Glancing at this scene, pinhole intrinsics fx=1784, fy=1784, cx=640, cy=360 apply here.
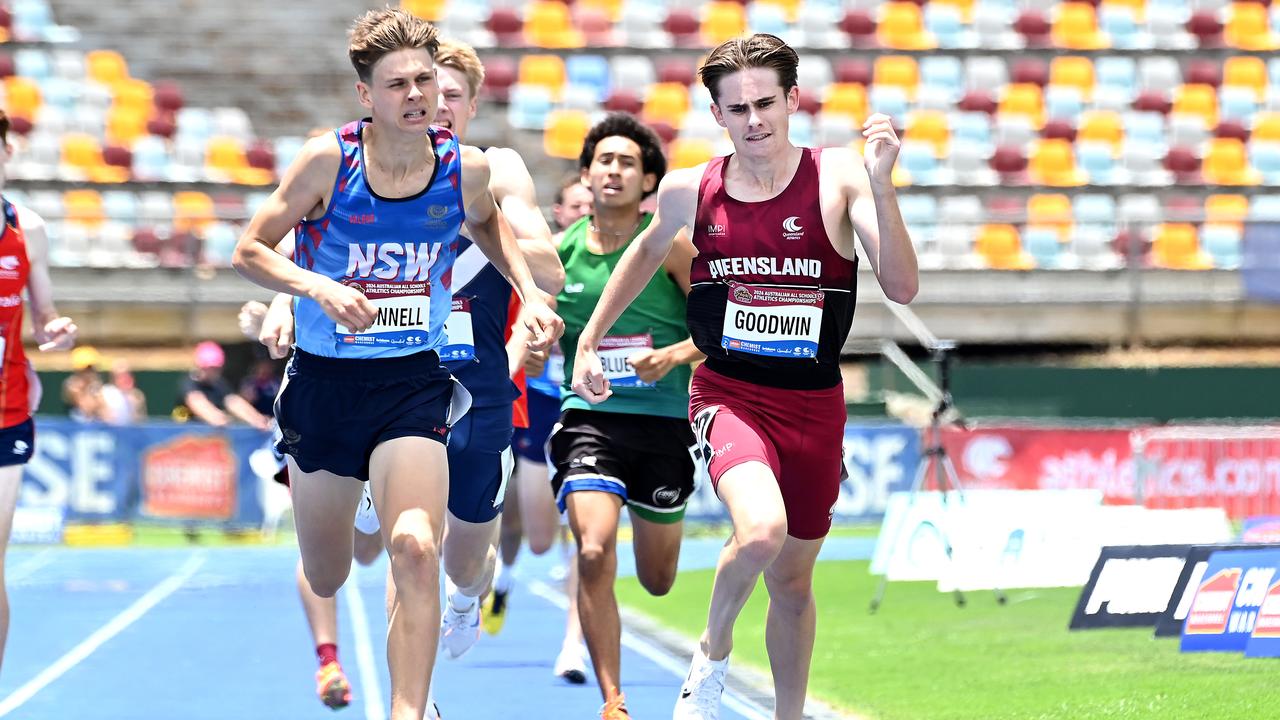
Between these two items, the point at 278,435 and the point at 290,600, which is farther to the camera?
the point at 290,600

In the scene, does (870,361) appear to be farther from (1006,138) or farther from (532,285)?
(532,285)

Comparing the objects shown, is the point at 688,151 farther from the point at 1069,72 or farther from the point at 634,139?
the point at 634,139

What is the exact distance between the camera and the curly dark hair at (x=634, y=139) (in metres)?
8.00

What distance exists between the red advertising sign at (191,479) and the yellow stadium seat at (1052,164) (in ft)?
39.8

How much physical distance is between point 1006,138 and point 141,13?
13.7 metres

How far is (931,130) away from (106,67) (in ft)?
40.2

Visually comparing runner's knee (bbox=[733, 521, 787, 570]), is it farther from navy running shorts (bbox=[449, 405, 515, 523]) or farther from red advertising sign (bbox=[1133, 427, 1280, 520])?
red advertising sign (bbox=[1133, 427, 1280, 520])

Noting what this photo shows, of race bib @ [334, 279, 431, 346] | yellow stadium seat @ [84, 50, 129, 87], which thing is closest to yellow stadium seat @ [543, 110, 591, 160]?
yellow stadium seat @ [84, 50, 129, 87]

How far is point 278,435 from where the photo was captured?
6242mm

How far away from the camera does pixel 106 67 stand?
2669 centimetres

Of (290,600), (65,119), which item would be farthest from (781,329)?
(65,119)

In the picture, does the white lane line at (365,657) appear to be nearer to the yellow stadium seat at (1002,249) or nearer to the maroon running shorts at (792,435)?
the maroon running shorts at (792,435)

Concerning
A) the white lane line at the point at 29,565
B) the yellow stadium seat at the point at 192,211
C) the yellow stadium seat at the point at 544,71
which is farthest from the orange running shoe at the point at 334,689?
the yellow stadium seat at the point at 544,71

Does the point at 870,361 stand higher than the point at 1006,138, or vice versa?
the point at 1006,138
